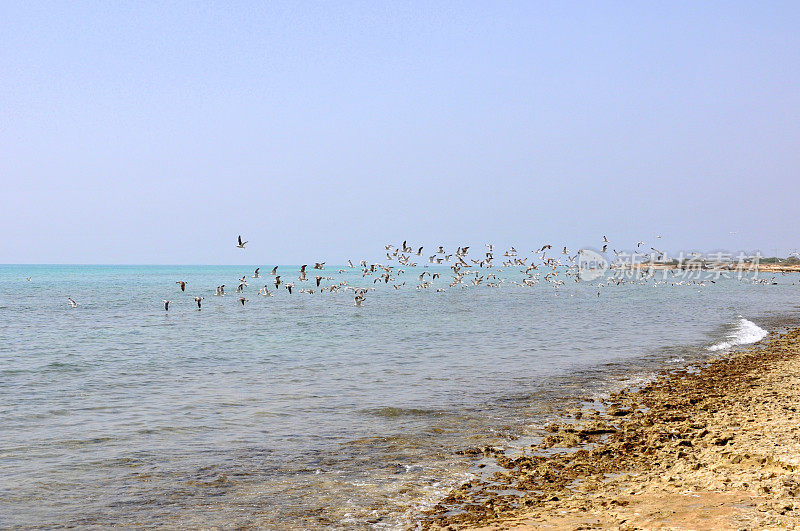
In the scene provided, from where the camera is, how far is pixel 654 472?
33.5 ft

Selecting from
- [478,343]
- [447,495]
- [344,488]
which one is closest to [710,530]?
[447,495]

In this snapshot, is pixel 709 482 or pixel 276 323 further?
pixel 276 323

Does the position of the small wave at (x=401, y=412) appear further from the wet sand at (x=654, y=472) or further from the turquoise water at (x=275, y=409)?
the wet sand at (x=654, y=472)

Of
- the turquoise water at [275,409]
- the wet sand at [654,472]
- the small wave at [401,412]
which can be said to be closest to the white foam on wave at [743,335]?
the turquoise water at [275,409]

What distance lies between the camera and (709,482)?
9055 millimetres

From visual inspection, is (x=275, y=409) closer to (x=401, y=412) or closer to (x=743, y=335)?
(x=401, y=412)

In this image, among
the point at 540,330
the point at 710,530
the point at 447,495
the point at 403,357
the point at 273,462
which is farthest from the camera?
the point at 540,330

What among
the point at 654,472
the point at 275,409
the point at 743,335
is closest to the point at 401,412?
the point at 275,409

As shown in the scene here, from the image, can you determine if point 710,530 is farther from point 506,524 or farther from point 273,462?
point 273,462

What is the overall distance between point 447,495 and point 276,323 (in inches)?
1420

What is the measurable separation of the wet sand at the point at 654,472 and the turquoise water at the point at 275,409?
1.00 m

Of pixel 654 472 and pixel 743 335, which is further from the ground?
pixel 654 472

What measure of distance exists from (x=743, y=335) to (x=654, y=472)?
28001mm

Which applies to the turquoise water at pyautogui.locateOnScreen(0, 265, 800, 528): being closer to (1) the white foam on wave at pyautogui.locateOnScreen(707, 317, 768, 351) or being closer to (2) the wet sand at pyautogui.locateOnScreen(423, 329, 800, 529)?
(1) the white foam on wave at pyautogui.locateOnScreen(707, 317, 768, 351)
